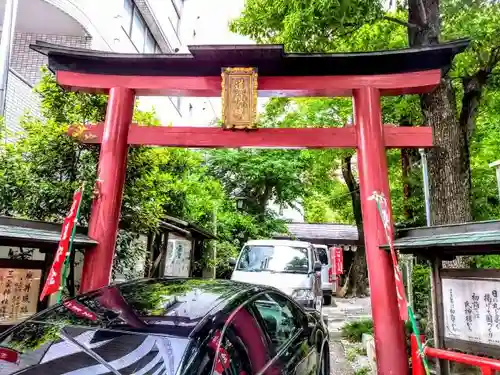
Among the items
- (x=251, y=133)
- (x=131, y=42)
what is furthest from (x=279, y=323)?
(x=131, y=42)

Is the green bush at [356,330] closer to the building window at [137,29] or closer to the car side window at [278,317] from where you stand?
the car side window at [278,317]

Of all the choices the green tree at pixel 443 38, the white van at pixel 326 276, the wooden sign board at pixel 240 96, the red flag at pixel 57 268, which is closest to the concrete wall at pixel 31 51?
the green tree at pixel 443 38

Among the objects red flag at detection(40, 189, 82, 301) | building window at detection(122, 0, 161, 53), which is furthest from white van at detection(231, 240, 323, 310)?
building window at detection(122, 0, 161, 53)

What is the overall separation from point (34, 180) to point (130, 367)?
4867 millimetres

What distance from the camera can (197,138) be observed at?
6973 mm

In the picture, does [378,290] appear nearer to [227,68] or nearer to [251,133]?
[251,133]

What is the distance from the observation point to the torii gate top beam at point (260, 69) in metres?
6.57

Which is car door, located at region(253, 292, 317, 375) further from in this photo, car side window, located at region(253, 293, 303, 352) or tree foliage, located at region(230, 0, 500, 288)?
tree foliage, located at region(230, 0, 500, 288)

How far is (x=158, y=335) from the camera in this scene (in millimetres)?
2559

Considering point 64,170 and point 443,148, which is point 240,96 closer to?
point 64,170

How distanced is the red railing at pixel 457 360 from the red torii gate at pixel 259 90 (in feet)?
6.80

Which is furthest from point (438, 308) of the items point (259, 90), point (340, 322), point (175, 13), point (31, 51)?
point (175, 13)

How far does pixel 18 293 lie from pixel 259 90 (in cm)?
484

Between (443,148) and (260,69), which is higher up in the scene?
(260,69)
